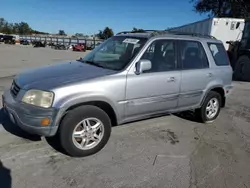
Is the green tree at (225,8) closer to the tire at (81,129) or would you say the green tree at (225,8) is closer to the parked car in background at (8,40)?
the tire at (81,129)

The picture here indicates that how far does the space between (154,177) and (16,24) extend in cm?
11893

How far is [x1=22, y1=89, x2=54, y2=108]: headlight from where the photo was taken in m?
2.89

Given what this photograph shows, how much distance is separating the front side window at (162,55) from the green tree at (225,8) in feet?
77.7

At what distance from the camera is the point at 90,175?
2.87 metres

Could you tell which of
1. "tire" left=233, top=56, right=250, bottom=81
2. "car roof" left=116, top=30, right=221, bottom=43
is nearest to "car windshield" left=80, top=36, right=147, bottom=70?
"car roof" left=116, top=30, right=221, bottom=43

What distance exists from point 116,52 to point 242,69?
31.3 feet

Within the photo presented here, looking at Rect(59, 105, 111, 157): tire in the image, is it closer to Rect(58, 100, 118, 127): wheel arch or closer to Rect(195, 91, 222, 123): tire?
Rect(58, 100, 118, 127): wheel arch

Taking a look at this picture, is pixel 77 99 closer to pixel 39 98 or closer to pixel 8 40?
pixel 39 98

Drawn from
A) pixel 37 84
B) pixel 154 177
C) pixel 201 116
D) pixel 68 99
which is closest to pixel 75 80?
pixel 68 99

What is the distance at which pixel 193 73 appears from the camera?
4.27 meters

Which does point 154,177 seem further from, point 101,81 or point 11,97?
point 11,97

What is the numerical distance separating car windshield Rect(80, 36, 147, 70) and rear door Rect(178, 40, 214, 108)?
915 millimetres

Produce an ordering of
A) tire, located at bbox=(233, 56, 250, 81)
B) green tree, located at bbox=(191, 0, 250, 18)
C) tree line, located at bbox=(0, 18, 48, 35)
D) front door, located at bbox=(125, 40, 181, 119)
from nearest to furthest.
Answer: front door, located at bbox=(125, 40, 181, 119)
tire, located at bbox=(233, 56, 250, 81)
green tree, located at bbox=(191, 0, 250, 18)
tree line, located at bbox=(0, 18, 48, 35)

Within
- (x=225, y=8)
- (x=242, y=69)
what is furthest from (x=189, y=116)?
(x=225, y=8)
